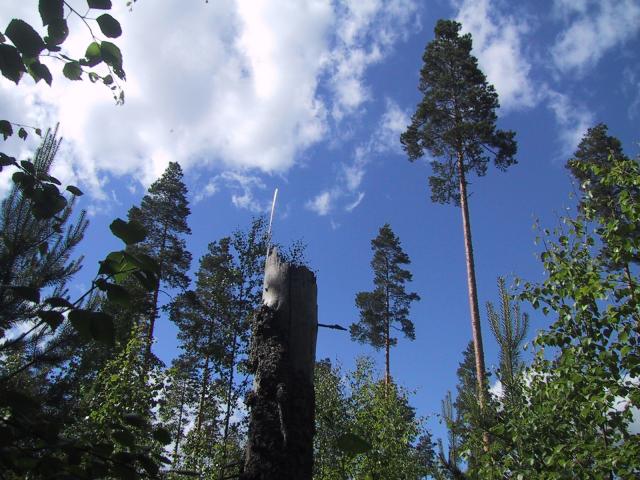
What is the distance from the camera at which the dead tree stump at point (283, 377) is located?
1.95 m

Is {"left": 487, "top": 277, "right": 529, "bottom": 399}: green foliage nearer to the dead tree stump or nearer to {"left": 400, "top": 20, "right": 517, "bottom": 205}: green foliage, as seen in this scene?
the dead tree stump

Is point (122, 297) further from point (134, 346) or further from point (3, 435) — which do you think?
point (134, 346)

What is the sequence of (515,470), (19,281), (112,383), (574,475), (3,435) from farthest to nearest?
(112,383), (19,281), (515,470), (574,475), (3,435)

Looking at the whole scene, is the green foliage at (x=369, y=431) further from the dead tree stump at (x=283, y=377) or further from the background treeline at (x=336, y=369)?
the dead tree stump at (x=283, y=377)

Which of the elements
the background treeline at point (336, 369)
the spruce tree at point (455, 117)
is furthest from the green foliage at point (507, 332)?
the spruce tree at point (455, 117)

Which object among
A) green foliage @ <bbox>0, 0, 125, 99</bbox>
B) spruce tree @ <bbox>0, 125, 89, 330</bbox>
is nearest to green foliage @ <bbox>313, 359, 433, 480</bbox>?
spruce tree @ <bbox>0, 125, 89, 330</bbox>

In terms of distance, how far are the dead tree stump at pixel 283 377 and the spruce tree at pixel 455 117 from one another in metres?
14.5

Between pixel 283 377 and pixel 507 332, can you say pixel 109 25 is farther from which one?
pixel 507 332

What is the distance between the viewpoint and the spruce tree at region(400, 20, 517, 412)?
16656mm

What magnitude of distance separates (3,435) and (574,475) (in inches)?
164

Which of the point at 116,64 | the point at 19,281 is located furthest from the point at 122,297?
the point at 19,281

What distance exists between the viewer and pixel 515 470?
434cm

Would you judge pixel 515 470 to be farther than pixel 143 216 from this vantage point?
No

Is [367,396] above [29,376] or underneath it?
above
